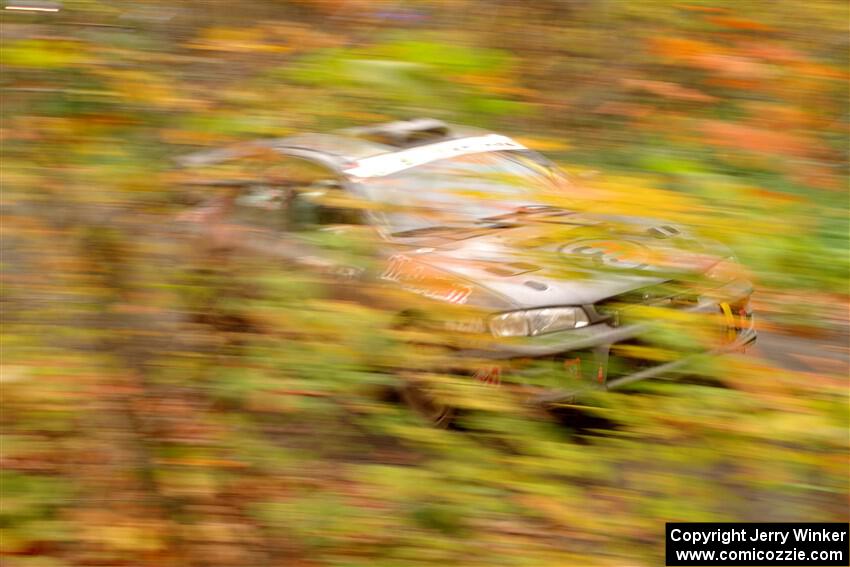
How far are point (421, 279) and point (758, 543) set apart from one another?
1.15 meters

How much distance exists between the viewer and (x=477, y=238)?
2.45 meters

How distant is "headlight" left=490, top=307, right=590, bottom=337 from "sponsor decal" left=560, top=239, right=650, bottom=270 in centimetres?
24

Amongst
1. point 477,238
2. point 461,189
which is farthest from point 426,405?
point 461,189

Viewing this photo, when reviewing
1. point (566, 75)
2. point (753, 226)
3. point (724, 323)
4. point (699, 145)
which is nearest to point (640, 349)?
point (724, 323)

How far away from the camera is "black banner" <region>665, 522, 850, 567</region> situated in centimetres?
232

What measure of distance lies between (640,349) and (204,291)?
4.00 feet

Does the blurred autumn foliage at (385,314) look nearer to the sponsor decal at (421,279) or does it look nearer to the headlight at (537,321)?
Result: the sponsor decal at (421,279)

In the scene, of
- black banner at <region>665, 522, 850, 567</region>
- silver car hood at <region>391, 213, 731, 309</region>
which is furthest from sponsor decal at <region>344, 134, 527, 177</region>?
black banner at <region>665, 522, 850, 567</region>

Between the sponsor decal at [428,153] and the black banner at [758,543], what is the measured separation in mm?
1142

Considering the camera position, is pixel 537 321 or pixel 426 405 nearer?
pixel 426 405

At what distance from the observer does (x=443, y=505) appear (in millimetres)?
2467

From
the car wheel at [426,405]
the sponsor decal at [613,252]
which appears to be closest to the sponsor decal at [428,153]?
the sponsor decal at [613,252]

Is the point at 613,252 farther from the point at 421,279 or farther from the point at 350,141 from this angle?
the point at 350,141

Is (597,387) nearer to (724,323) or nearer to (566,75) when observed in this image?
(724,323)
